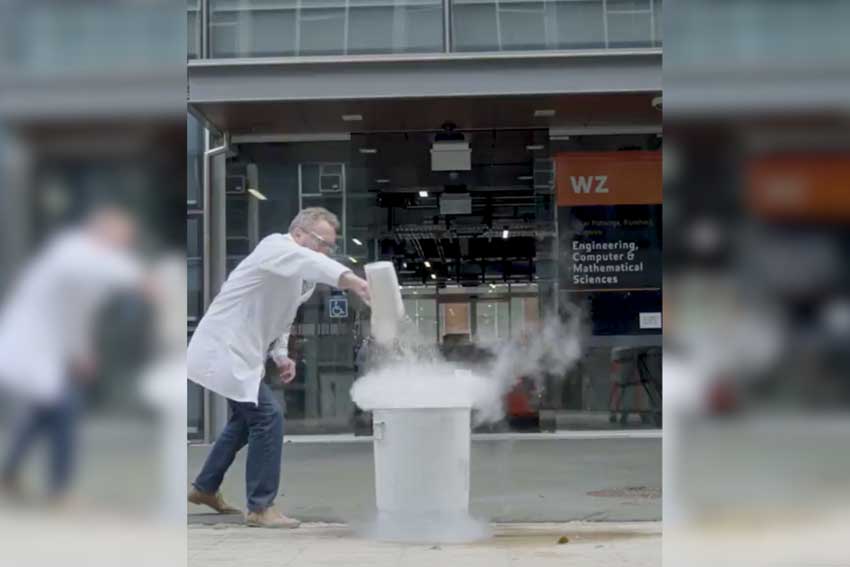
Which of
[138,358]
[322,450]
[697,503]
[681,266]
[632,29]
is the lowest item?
[322,450]

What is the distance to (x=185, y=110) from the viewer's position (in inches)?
117

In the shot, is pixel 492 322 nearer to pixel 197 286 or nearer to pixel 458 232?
pixel 458 232

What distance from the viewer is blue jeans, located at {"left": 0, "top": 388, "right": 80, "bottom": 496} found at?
2746 mm

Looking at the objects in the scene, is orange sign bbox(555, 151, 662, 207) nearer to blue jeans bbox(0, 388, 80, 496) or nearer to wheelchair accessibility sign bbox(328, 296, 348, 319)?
wheelchair accessibility sign bbox(328, 296, 348, 319)

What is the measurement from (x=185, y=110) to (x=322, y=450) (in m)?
7.18

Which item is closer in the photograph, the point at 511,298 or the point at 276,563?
the point at 276,563

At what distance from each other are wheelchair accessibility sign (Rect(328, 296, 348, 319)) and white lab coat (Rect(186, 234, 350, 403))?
4797 mm

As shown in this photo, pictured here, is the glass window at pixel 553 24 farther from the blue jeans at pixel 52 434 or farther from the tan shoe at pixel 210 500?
the blue jeans at pixel 52 434

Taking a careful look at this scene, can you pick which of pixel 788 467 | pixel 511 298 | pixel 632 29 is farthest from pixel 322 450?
pixel 788 467

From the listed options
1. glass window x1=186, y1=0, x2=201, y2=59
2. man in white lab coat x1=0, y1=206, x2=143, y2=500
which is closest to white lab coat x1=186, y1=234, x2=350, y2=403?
man in white lab coat x1=0, y1=206, x2=143, y2=500

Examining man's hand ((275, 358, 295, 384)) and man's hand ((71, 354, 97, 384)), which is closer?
man's hand ((71, 354, 97, 384))

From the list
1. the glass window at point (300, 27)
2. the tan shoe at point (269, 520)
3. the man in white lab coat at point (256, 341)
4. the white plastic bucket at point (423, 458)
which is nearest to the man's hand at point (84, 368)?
the white plastic bucket at point (423, 458)

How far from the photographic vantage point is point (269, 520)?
19.1ft

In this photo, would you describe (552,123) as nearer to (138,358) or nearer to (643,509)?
(643,509)
